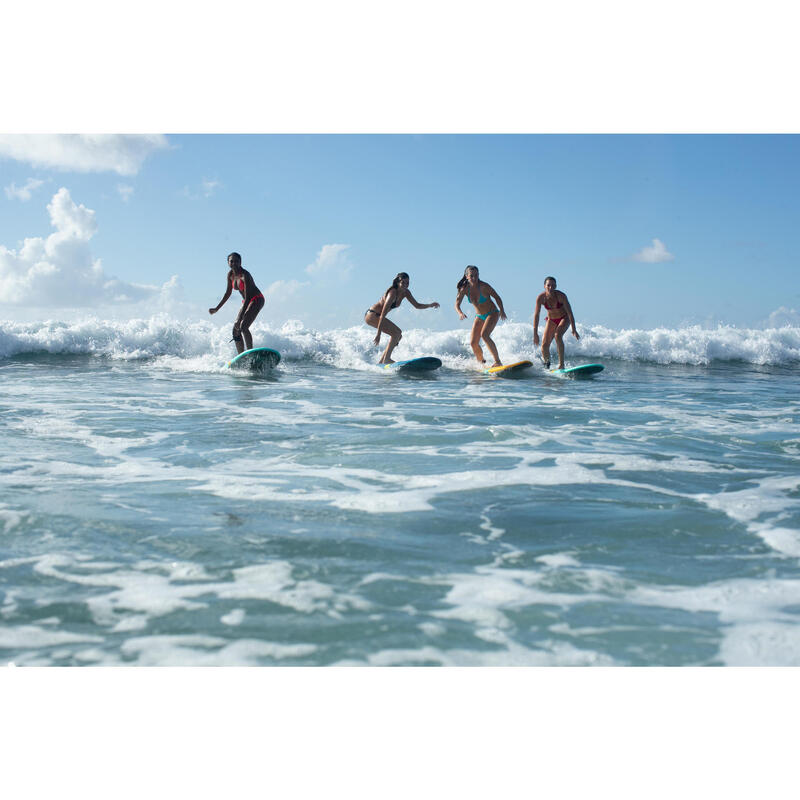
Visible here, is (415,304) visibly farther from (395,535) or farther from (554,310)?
(395,535)

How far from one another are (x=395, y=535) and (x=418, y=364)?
10.1m

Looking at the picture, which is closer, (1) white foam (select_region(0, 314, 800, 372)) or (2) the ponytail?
(2) the ponytail

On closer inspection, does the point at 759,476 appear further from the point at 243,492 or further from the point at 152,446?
the point at 152,446

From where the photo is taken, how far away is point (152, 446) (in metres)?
5.85

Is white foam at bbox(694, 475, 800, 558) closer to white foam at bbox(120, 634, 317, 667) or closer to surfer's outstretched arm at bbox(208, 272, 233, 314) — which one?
white foam at bbox(120, 634, 317, 667)

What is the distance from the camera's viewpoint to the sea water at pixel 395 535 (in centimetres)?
259

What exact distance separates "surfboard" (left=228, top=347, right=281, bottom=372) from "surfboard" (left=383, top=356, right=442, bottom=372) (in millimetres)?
2395

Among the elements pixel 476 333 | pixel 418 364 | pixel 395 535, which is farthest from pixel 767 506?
pixel 418 364

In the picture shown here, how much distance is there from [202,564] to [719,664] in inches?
86.0

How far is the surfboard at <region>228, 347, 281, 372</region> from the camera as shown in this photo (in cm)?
1264

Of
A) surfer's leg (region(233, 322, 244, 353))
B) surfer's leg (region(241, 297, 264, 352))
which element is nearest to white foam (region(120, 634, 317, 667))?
surfer's leg (region(241, 297, 264, 352))

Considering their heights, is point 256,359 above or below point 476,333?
below

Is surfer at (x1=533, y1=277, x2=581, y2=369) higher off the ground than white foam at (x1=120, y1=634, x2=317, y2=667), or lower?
higher

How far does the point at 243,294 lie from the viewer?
12.6m
